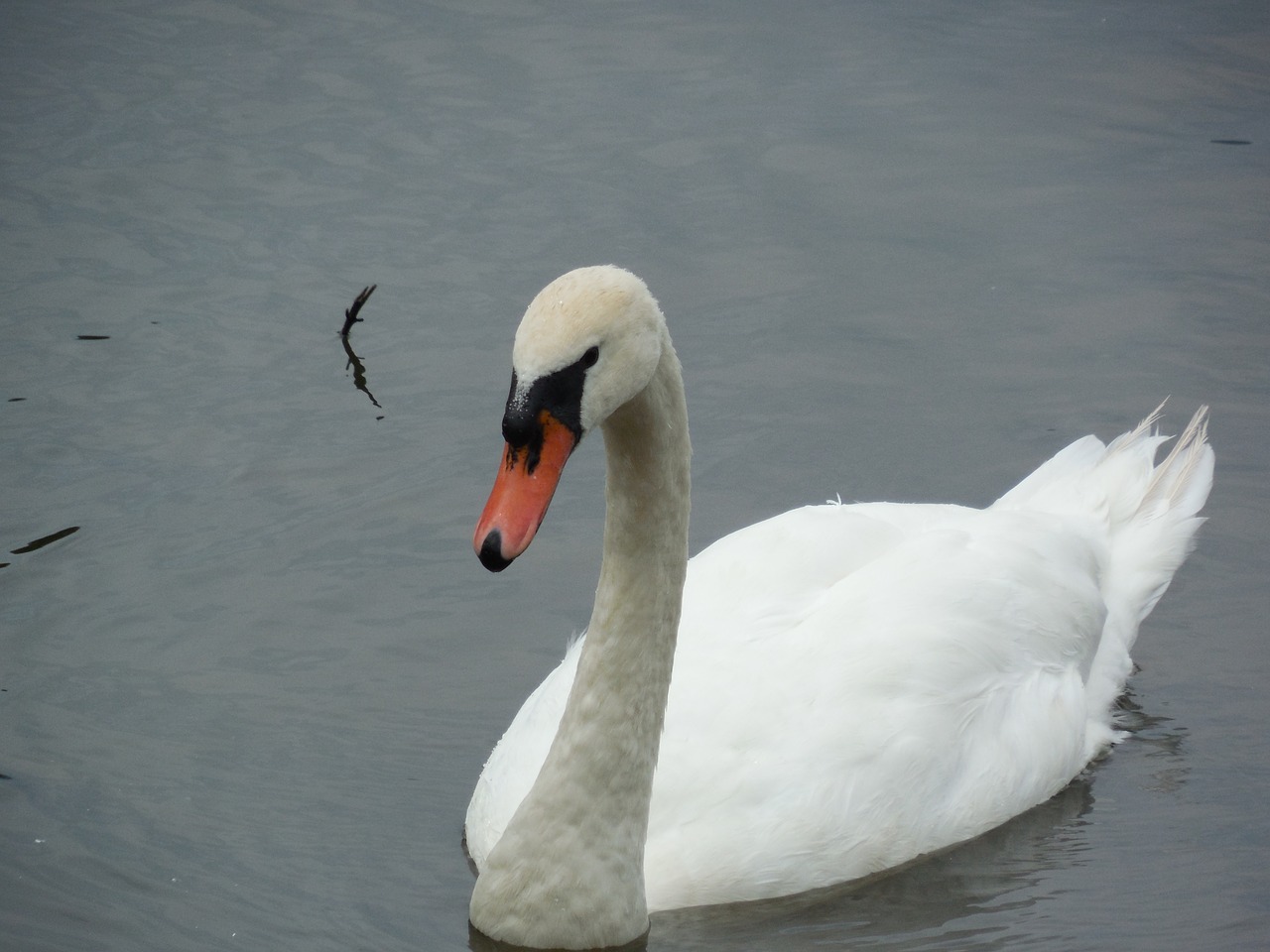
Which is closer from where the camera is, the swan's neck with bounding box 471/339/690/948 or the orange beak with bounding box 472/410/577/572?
the orange beak with bounding box 472/410/577/572

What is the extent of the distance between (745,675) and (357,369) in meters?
4.33

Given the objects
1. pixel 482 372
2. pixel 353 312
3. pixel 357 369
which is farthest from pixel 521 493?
pixel 353 312

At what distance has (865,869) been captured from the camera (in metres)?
6.29

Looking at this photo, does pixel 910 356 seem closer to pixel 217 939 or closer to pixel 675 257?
pixel 675 257

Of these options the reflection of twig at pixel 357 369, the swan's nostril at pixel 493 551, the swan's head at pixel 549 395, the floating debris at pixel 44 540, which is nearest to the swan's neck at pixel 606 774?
the swan's head at pixel 549 395

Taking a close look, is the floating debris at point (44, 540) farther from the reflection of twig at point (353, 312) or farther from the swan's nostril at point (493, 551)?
the swan's nostril at point (493, 551)

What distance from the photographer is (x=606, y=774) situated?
5.68 metres

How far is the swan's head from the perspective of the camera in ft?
15.4

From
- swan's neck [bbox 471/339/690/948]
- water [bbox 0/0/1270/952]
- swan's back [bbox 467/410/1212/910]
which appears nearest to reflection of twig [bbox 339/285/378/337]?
water [bbox 0/0/1270/952]

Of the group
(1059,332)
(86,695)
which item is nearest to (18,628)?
(86,695)

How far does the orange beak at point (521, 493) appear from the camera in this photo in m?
4.65

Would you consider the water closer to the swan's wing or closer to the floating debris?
the floating debris

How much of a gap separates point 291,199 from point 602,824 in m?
7.06

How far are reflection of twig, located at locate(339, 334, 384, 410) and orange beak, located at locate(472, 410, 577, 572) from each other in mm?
5195
